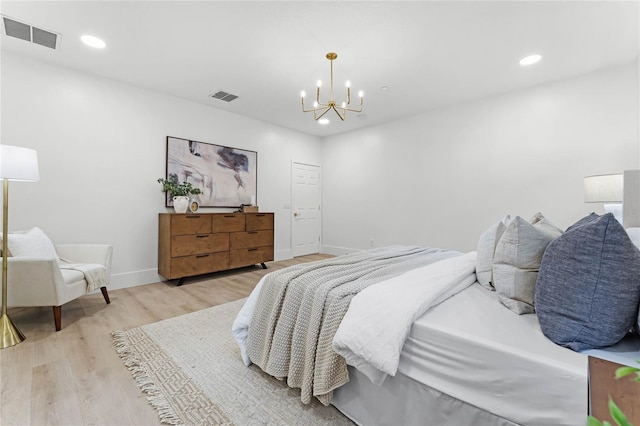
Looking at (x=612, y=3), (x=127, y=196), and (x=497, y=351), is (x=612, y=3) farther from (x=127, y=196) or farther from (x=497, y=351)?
(x=127, y=196)

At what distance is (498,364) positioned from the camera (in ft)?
3.00

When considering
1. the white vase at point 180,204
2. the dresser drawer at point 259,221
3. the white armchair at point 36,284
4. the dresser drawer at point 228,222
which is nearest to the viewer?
the white armchair at point 36,284

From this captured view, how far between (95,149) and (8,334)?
2175mm

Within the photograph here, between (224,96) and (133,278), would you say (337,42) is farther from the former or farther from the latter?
(133,278)

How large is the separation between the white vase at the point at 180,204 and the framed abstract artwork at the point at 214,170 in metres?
0.22

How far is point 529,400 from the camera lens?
2.83ft

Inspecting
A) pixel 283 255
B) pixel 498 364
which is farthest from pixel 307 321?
pixel 283 255

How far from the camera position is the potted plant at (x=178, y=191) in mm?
3767

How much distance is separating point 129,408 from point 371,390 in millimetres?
1276

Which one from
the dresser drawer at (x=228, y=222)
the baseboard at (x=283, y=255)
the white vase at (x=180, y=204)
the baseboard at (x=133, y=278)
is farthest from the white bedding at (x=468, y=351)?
the baseboard at (x=283, y=255)

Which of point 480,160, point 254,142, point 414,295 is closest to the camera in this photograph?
point 414,295

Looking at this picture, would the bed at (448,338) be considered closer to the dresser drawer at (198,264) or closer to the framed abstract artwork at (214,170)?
the dresser drawer at (198,264)

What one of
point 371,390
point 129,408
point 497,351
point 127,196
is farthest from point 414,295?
point 127,196

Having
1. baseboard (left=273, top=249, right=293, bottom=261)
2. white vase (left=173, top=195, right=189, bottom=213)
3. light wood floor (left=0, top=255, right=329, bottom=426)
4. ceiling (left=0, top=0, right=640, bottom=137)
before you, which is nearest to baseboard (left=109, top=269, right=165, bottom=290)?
light wood floor (left=0, top=255, right=329, bottom=426)
